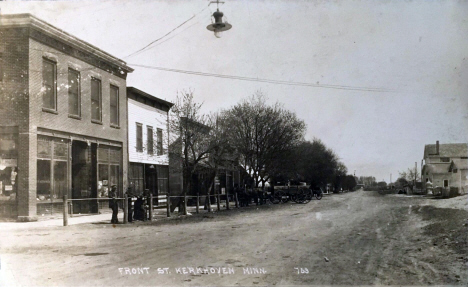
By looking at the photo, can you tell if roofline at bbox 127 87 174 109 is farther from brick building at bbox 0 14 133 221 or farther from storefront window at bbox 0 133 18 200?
storefront window at bbox 0 133 18 200

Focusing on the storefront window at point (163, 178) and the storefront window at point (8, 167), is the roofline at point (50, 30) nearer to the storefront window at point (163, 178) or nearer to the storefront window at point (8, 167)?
the storefront window at point (8, 167)

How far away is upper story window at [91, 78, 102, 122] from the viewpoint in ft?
66.7

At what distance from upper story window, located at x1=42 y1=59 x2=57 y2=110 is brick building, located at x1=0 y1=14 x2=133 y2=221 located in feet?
0.13

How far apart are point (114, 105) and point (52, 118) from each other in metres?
5.34

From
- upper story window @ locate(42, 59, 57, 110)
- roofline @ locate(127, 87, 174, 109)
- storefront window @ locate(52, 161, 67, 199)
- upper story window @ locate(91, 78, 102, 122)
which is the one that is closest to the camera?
upper story window @ locate(42, 59, 57, 110)

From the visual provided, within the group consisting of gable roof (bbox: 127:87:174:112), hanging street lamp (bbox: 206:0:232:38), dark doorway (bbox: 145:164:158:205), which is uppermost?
gable roof (bbox: 127:87:174:112)

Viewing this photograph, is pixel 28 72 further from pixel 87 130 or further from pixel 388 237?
pixel 388 237

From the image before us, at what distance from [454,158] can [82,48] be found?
174ft

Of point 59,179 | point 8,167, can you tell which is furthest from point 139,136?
point 8,167

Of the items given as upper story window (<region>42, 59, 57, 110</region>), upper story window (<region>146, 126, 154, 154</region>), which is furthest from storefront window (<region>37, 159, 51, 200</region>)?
upper story window (<region>146, 126, 154, 154</region>)

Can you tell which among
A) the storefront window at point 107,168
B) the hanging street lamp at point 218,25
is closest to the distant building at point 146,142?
the storefront window at point 107,168

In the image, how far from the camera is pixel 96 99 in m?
20.6

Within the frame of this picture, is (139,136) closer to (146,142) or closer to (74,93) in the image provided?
(146,142)

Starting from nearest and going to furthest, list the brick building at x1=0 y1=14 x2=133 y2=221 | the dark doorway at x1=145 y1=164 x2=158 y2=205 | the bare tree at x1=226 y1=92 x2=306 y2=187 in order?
the brick building at x1=0 y1=14 x2=133 y2=221, the dark doorway at x1=145 y1=164 x2=158 y2=205, the bare tree at x1=226 y1=92 x2=306 y2=187
